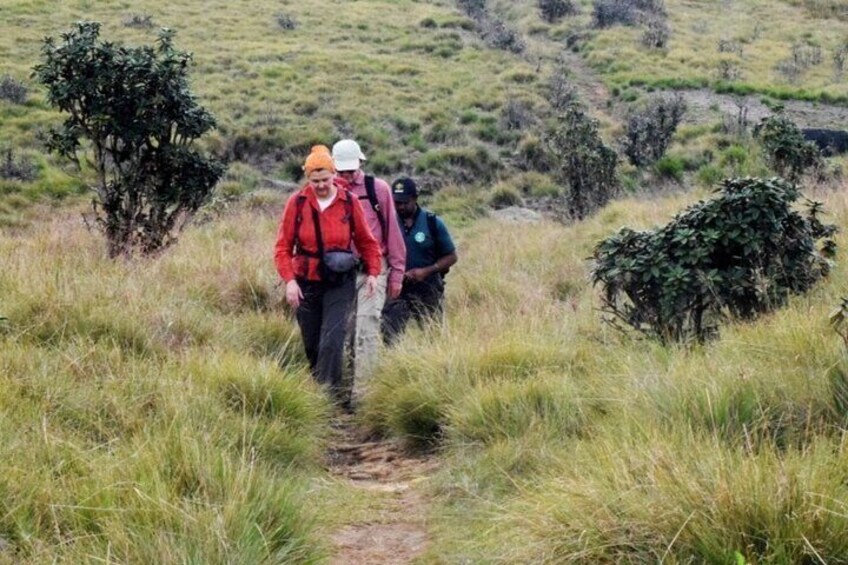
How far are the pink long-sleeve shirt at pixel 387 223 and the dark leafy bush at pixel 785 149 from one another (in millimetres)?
8556

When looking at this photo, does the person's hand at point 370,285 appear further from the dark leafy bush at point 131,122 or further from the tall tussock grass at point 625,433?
the dark leafy bush at point 131,122

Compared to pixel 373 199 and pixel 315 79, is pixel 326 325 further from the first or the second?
pixel 315 79

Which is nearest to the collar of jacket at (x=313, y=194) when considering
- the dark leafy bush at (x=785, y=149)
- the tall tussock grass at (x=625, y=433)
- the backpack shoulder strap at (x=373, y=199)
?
the backpack shoulder strap at (x=373, y=199)

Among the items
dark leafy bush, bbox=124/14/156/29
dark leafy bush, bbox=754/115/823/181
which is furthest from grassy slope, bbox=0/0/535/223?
dark leafy bush, bbox=754/115/823/181

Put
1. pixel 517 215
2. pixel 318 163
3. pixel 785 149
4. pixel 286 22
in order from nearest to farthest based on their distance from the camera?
pixel 318 163 → pixel 785 149 → pixel 517 215 → pixel 286 22

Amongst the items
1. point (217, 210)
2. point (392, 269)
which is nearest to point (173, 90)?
point (392, 269)

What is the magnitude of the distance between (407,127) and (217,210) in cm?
1115

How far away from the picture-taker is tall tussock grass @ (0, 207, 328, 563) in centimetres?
309

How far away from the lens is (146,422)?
4164mm

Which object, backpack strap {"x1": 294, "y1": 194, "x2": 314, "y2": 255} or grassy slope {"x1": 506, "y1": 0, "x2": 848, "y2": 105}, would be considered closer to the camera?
backpack strap {"x1": 294, "y1": 194, "x2": 314, "y2": 255}

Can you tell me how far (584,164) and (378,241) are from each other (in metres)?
11.4

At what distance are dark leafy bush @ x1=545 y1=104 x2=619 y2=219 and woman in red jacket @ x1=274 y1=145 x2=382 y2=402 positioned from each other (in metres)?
11.7

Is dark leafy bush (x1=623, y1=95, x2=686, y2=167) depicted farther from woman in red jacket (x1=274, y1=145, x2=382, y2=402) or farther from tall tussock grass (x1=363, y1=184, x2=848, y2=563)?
woman in red jacket (x1=274, y1=145, x2=382, y2=402)

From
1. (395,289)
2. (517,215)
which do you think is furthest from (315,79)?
(395,289)
